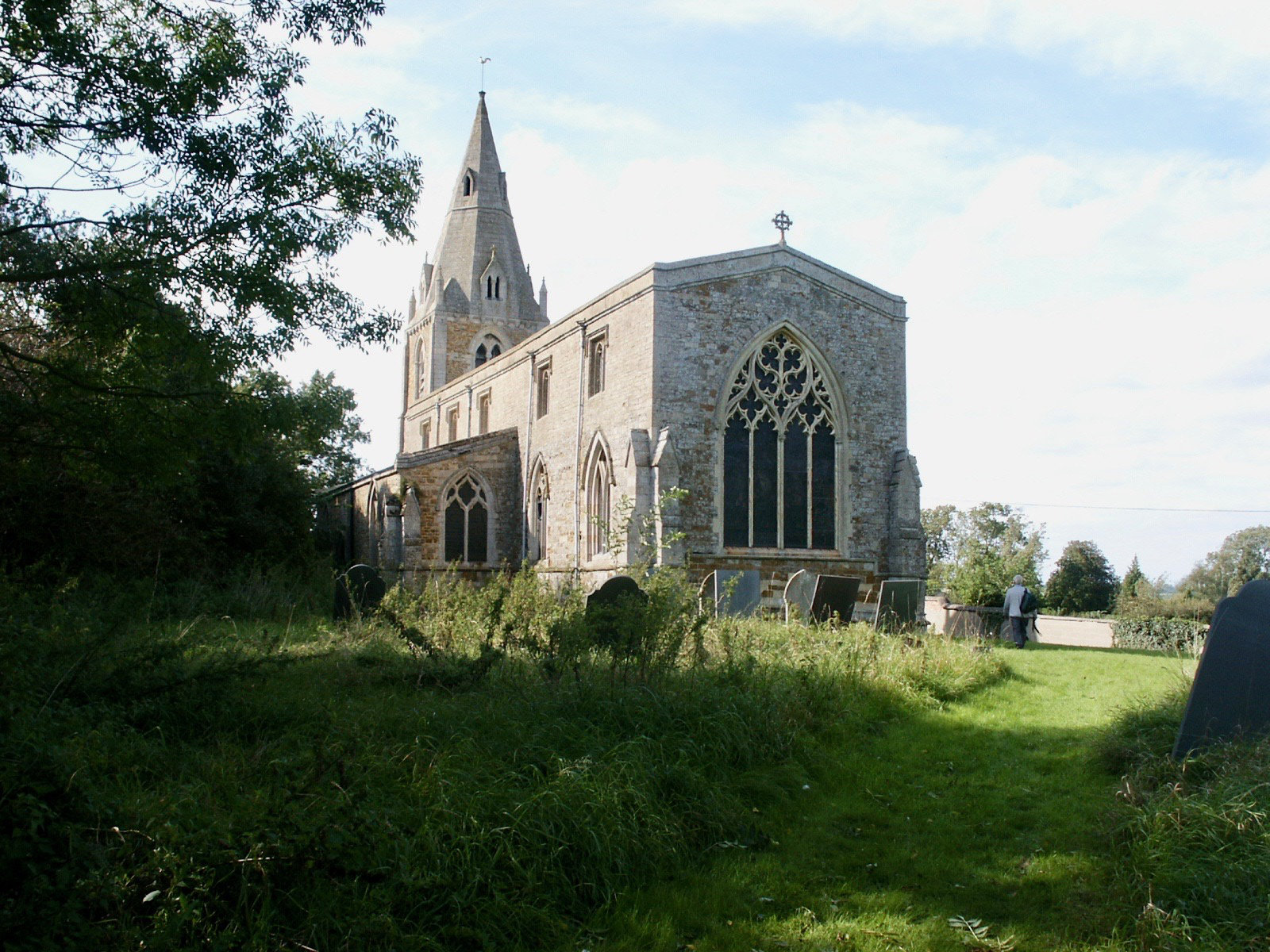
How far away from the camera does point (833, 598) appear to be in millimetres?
14664

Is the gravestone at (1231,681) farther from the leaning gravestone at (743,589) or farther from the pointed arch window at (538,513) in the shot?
the pointed arch window at (538,513)

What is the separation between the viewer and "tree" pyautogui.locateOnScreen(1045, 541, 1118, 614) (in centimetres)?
4153

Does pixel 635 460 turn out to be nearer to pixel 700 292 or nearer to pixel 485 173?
pixel 700 292

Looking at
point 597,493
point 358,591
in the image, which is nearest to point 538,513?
point 597,493

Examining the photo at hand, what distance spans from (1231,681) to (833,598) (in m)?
8.52

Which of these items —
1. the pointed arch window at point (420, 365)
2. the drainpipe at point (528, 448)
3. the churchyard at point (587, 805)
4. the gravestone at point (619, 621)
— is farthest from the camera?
the pointed arch window at point (420, 365)

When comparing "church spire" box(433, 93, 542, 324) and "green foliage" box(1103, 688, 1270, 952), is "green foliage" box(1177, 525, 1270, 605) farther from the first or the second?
"green foliage" box(1103, 688, 1270, 952)

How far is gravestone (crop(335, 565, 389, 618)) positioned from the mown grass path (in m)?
7.94

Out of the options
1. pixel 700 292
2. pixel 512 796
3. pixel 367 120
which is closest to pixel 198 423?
pixel 367 120

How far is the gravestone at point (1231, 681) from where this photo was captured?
615cm

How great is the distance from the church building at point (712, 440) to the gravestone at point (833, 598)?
349cm

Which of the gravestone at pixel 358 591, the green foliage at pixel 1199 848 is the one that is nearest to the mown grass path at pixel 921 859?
the green foliage at pixel 1199 848

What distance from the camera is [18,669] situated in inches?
200

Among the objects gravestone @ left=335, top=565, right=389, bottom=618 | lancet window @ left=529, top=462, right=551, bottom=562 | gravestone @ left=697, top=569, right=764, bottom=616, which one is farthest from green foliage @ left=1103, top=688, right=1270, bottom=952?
lancet window @ left=529, top=462, right=551, bottom=562
